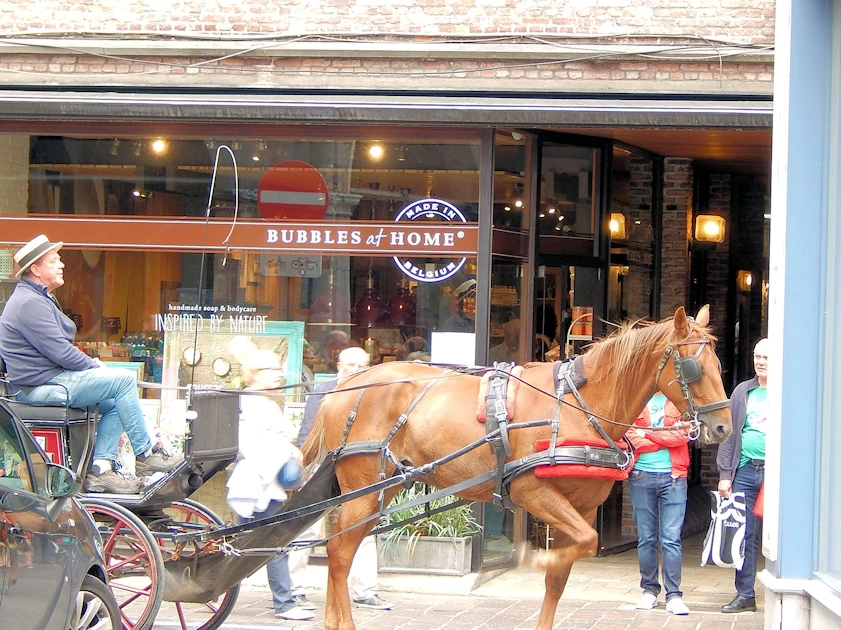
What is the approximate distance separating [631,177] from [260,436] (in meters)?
5.76

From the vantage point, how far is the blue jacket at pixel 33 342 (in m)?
6.61

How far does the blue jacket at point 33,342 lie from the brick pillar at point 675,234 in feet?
23.0

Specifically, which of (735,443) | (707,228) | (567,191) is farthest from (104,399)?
(707,228)

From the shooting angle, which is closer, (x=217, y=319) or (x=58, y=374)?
(x=58, y=374)

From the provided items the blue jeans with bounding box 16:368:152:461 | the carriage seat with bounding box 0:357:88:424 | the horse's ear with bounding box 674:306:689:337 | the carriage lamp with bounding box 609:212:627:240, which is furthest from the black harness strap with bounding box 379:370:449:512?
the carriage lamp with bounding box 609:212:627:240

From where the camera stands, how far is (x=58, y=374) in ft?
22.1

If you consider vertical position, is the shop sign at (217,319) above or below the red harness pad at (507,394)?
above

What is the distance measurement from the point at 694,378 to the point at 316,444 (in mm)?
2595

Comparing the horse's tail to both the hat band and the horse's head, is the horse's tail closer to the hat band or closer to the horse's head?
the hat band

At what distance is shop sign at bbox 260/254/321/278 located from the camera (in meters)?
9.82

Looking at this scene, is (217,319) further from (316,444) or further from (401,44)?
(401,44)

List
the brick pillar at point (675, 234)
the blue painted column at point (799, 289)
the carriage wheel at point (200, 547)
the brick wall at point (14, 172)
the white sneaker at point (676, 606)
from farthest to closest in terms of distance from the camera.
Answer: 1. the brick pillar at point (675, 234)
2. the brick wall at point (14, 172)
3. the white sneaker at point (676, 606)
4. the carriage wheel at point (200, 547)
5. the blue painted column at point (799, 289)

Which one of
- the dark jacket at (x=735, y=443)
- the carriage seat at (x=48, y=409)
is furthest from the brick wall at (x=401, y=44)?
the carriage seat at (x=48, y=409)

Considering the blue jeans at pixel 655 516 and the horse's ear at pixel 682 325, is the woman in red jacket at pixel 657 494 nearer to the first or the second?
the blue jeans at pixel 655 516
